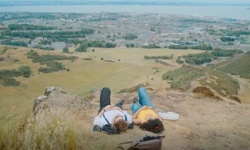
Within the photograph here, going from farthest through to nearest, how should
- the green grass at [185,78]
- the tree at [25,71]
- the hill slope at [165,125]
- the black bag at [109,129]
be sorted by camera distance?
the tree at [25,71] → the green grass at [185,78] → the black bag at [109,129] → the hill slope at [165,125]

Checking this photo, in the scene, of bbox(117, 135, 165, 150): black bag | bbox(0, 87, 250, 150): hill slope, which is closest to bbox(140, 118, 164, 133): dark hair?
bbox(0, 87, 250, 150): hill slope

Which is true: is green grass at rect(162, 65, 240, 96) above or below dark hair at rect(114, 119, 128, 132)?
below

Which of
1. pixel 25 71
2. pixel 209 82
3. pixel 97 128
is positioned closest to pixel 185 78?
pixel 209 82

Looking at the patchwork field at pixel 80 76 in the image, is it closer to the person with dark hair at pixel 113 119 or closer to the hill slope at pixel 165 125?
the hill slope at pixel 165 125

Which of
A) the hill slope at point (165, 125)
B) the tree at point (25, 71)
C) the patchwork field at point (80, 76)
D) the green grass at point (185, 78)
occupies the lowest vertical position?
the patchwork field at point (80, 76)

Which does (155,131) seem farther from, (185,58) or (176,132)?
(185,58)

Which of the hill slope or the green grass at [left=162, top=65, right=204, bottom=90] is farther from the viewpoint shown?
the green grass at [left=162, top=65, right=204, bottom=90]

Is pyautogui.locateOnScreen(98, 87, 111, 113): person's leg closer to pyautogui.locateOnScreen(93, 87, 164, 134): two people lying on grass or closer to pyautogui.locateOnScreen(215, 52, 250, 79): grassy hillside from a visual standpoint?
pyautogui.locateOnScreen(93, 87, 164, 134): two people lying on grass

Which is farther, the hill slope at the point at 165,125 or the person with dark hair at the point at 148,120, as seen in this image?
the person with dark hair at the point at 148,120

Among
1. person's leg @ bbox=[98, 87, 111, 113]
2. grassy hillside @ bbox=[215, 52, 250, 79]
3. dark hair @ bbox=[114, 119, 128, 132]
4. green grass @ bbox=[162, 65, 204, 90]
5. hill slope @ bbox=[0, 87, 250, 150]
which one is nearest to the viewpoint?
hill slope @ bbox=[0, 87, 250, 150]

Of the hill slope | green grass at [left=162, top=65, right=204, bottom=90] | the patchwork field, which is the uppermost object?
the hill slope

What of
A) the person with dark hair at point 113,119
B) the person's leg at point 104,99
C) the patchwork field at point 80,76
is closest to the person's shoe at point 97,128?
the person with dark hair at point 113,119
